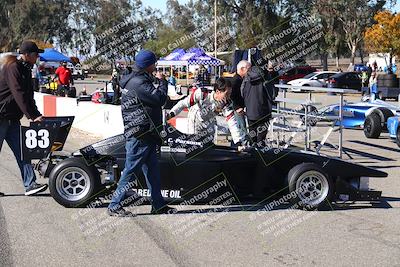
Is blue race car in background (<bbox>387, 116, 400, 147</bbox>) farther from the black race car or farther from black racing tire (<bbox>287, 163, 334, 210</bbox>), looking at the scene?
black racing tire (<bbox>287, 163, 334, 210</bbox>)

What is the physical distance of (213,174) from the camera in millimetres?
6859

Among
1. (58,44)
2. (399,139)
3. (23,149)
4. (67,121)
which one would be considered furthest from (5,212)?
(58,44)

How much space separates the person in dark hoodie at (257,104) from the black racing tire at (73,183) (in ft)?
10.5

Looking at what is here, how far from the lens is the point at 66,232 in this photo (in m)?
5.88

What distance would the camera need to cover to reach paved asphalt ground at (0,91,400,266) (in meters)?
5.09

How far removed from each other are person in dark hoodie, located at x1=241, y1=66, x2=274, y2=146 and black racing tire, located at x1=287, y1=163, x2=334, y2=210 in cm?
242

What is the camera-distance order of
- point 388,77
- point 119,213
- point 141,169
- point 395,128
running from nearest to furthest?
point 119,213
point 141,169
point 395,128
point 388,77

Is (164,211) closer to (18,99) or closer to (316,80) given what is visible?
(18,99)

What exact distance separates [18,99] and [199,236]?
2974mm

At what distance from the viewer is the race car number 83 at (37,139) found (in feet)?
24.1

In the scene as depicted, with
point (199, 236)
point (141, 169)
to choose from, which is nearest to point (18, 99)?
Answer: point (141, 169)

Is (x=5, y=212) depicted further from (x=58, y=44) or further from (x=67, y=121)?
(x=58, y=44)

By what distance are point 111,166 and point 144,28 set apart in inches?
3519

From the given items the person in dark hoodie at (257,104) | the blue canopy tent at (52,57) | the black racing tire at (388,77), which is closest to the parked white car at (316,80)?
the black racing tire at (388,77)
